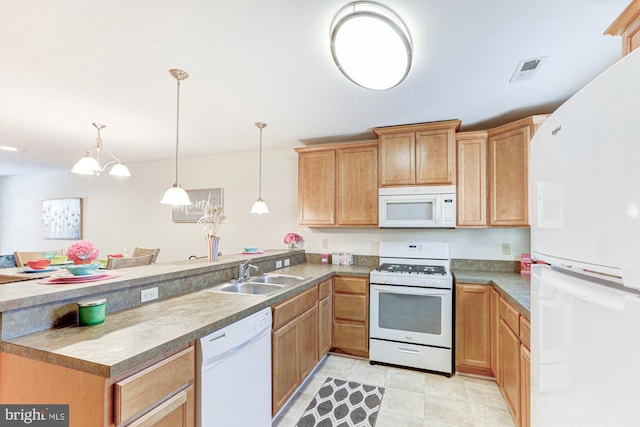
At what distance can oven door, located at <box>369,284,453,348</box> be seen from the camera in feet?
8.61

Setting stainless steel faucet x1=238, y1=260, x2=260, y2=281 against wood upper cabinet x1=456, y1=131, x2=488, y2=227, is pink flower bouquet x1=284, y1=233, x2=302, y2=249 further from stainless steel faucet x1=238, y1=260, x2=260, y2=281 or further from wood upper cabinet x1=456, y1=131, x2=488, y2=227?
wood upper cabinet x1=456, y1=131, x2=488, y2=227

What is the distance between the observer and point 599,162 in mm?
588

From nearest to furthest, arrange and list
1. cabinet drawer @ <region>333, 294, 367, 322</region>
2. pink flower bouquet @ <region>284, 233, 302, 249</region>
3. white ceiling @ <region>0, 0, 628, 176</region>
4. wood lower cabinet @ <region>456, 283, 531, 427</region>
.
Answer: white ceiling @ <region>0, 0, 628, 176</region> → wood lower cabinet @ <region>456, 283, 531, 427</region> → cabinet drawer @ <region>333, 294, 367, 322</region> → pink flower bouquet @ <region>284, 233, 302, 249</region>

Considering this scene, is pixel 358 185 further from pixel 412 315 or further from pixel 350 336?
pixel 350 336

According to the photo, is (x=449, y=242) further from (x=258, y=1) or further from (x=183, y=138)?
(x=183, y=138)

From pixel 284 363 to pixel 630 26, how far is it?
2425 mm

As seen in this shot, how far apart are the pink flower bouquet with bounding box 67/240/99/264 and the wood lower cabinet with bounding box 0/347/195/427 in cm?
65

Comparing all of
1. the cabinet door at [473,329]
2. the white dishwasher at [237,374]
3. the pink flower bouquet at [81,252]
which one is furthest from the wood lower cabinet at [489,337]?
the pink flower bouquet at [81,252]

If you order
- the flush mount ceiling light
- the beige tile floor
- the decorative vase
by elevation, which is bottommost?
the beige tile floor

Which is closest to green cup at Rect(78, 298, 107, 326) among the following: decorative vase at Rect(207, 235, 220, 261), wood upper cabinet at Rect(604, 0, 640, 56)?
decorative vase at Rect(207, 235, 220, 261)

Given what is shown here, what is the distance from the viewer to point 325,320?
284cm

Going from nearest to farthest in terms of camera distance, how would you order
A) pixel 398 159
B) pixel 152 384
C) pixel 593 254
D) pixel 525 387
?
pixel 593 254, pixel 152 384, pixel 525 387, pixel 398 159

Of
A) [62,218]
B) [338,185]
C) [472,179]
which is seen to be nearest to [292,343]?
[338,185]

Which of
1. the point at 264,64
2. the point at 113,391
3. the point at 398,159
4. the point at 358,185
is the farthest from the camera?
the point at 358,185
